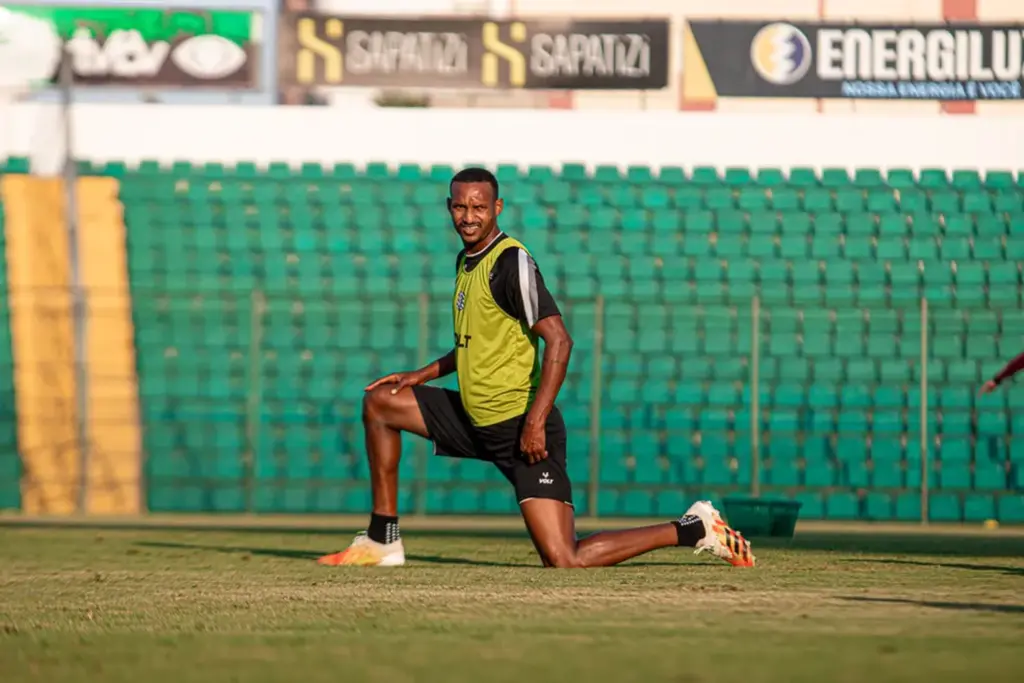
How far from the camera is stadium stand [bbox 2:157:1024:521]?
15.0 m

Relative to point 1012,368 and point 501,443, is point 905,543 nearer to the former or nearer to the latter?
point 1012,368

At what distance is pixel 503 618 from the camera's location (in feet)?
17.7

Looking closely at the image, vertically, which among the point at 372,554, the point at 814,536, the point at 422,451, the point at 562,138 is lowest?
the point at 814,536

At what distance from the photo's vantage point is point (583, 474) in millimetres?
14859

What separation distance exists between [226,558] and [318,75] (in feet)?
33.3

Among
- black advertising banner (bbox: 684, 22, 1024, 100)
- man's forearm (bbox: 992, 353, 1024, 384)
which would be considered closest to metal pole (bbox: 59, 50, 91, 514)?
black advertising banner (bbox: 684, 22, 1024, 100)

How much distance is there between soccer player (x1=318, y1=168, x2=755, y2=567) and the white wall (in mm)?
10310

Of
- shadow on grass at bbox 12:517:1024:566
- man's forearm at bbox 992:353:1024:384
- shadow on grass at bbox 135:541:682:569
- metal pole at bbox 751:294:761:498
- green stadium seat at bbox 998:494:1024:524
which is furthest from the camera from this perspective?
green stadium seat at bbox 998:494:1024:524

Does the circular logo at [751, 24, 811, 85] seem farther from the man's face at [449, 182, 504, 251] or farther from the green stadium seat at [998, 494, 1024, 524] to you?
the man's face at [449, 182, 504, 251]

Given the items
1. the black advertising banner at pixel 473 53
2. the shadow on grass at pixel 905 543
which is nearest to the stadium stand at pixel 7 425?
the black advertising banner at pixel 473 53

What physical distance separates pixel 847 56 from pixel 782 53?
27.3 inches

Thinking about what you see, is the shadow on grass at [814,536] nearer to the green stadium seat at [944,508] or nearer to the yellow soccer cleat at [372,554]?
the green stadium seat at [944,508]

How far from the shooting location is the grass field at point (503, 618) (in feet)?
13.8

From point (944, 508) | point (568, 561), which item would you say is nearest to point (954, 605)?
point (568, 561)
